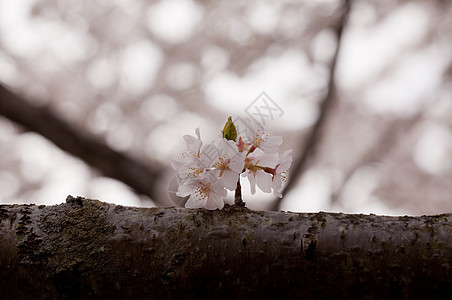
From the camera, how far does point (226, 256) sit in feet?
2.29

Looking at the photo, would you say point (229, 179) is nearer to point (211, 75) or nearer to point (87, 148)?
point (87, 148)

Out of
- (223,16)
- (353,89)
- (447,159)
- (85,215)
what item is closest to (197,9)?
(223,16)

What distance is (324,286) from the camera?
0.67 m

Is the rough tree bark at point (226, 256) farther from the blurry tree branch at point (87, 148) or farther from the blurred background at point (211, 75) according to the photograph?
the blurred background at point (211, 75)

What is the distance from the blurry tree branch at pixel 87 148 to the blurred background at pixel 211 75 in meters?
0.55

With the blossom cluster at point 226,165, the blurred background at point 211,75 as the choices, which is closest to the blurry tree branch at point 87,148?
the blurred background at point 211,75

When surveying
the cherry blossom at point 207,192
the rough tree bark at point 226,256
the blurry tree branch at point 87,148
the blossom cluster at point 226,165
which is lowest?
the rough tree bark at point 226,256

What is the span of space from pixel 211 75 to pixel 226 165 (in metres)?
2.62

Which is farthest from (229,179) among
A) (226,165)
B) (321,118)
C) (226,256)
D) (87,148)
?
(321,118)

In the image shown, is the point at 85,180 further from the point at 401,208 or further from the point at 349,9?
the point at 401,208

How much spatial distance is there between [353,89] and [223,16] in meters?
1.11

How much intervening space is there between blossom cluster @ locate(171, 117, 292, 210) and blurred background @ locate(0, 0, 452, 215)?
7.02ft

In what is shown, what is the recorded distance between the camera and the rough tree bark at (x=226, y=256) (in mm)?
666

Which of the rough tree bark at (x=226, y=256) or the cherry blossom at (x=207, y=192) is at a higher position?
the cherry blossom at (x=207, y=192)
